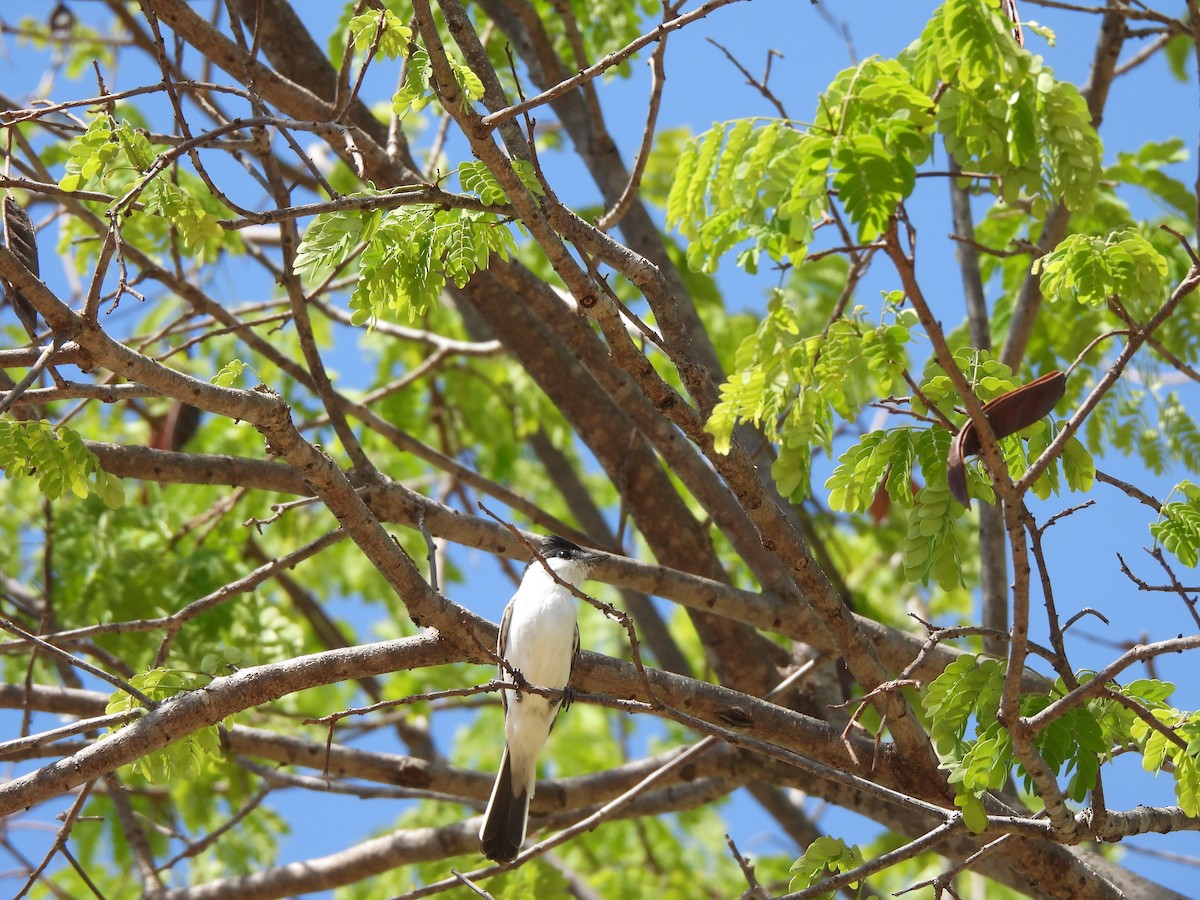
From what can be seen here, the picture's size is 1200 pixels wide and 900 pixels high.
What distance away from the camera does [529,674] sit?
16.3 feet

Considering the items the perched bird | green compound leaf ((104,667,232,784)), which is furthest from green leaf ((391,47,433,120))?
green compound leaf ((104,667,232,784))

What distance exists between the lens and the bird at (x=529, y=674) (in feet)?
15.5

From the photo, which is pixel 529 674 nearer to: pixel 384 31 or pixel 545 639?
pixel 545 639

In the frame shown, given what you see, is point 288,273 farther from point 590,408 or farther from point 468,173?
point 590,408

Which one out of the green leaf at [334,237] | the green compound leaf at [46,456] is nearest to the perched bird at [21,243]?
the green compound leaf at [46,456]

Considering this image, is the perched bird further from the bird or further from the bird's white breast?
the bird's white breast

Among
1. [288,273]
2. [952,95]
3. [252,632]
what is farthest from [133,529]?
[952,95]

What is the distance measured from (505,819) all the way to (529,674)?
0.58 metres

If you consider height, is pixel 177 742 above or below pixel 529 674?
below

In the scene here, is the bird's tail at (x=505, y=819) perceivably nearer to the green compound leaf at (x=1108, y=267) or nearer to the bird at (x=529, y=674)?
the bird at (x=529, y=674)

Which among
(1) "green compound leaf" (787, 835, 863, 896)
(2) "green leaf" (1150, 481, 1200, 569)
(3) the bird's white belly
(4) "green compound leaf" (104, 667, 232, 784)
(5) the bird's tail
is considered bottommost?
(1) "green compound leaf" (787, 835, 863, 896)

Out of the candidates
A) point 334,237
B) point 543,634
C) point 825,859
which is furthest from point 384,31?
point 825,859

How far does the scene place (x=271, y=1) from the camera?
552cm

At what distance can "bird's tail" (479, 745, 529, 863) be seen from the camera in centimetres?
467
